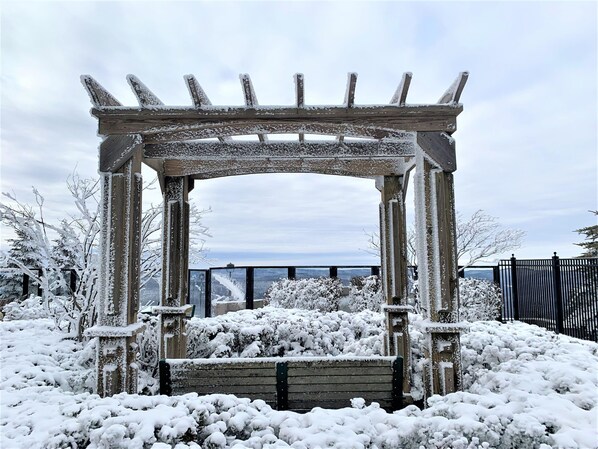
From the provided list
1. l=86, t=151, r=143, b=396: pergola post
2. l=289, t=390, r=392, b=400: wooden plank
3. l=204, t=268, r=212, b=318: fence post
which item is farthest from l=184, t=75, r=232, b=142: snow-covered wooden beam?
l=204, t=268, r=212, b=318: fence post

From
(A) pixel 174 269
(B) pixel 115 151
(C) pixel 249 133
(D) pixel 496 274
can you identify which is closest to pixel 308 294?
(A) pixel 174 269

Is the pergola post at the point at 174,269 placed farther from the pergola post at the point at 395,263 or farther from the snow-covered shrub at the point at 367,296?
the snow-covered shrub at the point at 367,296

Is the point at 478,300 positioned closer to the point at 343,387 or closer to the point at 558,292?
the point at 558,292

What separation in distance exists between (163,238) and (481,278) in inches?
298

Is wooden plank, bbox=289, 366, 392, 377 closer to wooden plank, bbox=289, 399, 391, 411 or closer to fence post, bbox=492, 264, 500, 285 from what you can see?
wooden plank, bbox=289, 399, 391, 411

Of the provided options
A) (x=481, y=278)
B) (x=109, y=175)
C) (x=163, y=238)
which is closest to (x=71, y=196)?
(x=163, y=238)

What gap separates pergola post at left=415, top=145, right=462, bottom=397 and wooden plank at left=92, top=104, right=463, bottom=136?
364 mm

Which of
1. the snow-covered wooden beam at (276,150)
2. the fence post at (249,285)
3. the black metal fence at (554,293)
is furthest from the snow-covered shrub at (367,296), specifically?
the snow-covered wooden beam at (276,150)

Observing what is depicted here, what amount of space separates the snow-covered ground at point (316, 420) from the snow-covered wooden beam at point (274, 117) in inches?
94.5

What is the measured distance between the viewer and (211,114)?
11.8 ft

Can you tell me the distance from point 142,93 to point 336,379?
326 cm

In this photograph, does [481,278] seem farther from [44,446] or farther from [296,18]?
[44,446]

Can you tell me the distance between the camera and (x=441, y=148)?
361cm

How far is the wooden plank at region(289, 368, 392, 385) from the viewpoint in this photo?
353cm
